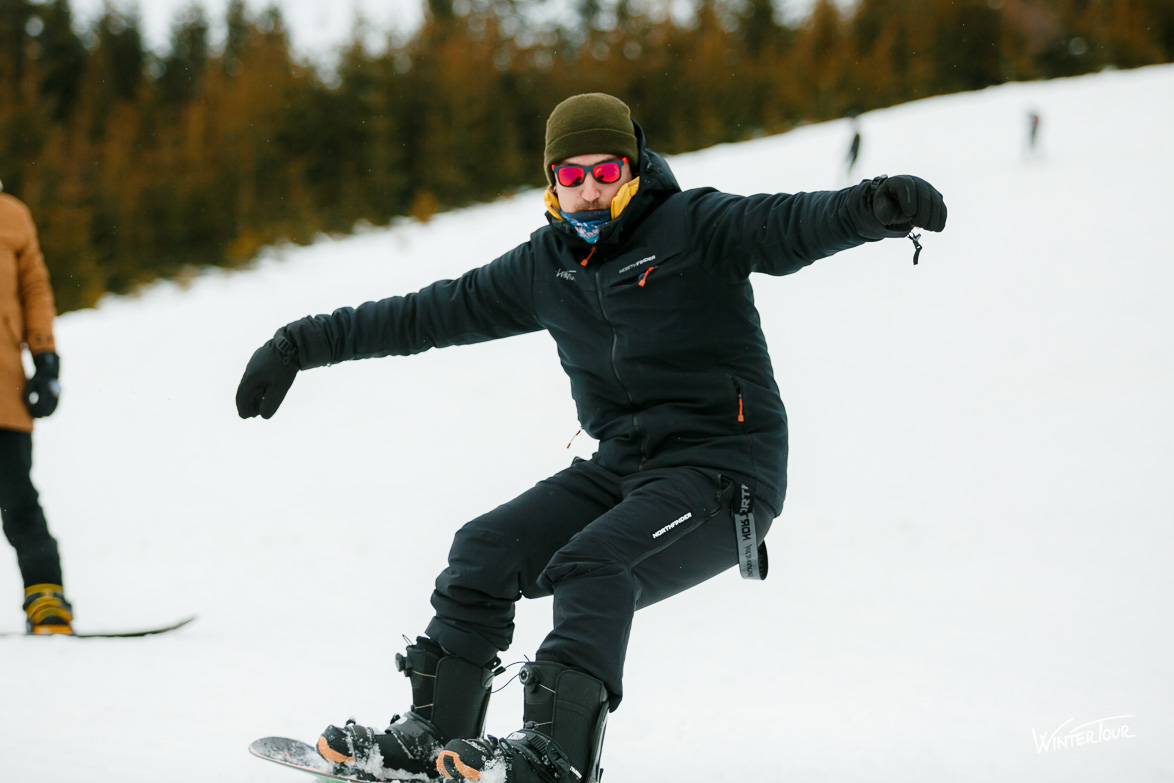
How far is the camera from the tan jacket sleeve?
3.98m

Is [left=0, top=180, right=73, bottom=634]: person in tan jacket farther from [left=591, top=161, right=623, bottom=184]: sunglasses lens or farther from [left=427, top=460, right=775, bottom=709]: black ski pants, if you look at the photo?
[left=591, top=161, right=623, bottom=184]: sunglasses lens

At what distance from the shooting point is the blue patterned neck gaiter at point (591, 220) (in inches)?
96.5

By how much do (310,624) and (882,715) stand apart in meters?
2.40

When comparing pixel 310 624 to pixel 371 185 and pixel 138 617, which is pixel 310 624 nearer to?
pixel 138 617

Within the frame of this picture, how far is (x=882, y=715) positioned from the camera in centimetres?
322

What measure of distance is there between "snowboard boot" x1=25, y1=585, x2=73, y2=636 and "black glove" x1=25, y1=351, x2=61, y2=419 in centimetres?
66

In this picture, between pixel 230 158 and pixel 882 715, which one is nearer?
pixel 882 715

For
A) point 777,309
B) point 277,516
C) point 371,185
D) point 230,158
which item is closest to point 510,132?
point 371,185

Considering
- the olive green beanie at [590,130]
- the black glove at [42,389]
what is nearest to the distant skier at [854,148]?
the black glove at [42,389]

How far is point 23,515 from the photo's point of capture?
3.84 meters

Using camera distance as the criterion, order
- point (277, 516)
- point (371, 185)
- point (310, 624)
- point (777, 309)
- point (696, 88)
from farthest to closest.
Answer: point (696, 88)
point (371, 185)
point (777, 309)
point (277, 516)
point (310, 624)

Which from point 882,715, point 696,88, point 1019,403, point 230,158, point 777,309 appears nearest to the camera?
point 882,715

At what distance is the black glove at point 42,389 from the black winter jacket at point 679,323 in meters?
2.36

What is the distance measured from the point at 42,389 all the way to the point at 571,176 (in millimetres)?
2537
